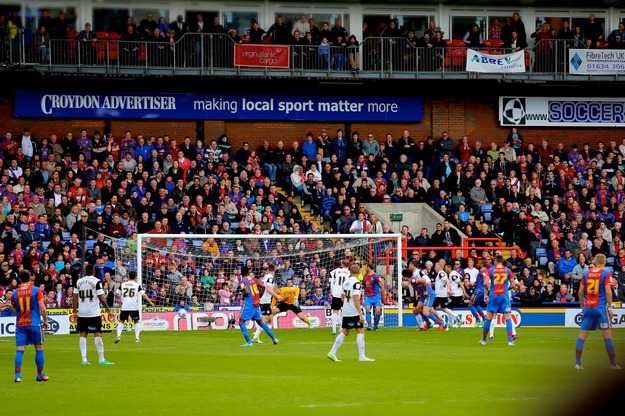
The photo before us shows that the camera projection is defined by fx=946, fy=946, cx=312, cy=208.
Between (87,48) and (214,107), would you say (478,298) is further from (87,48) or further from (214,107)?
(87,48)

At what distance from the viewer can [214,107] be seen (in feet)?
125

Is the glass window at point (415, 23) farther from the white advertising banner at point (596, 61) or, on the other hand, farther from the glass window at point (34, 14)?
the glass window at point (34, 14)

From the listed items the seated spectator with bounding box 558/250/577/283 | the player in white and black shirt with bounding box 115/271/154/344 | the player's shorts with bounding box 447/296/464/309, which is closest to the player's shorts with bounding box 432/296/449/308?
the player's shorts with bounding box 447/296/464/309

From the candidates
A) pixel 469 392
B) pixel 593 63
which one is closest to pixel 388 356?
pixel 469 392

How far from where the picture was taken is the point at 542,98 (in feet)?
135

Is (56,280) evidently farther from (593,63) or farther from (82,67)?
(593,63)

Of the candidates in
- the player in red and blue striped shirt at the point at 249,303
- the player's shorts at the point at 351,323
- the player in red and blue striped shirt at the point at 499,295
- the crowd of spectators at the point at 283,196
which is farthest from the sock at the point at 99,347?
the crowd of spectators at the point at 283,196

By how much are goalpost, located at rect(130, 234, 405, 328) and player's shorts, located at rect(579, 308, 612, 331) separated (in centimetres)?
1421

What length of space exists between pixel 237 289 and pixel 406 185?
329 inches

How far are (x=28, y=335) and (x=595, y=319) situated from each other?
29.9ft

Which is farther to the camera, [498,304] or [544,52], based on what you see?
[544,52]

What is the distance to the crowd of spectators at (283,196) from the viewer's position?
29781mm

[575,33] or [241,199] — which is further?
[575,33]

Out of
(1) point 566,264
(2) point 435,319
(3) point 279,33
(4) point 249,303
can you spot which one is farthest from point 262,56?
(4) point 249,303
